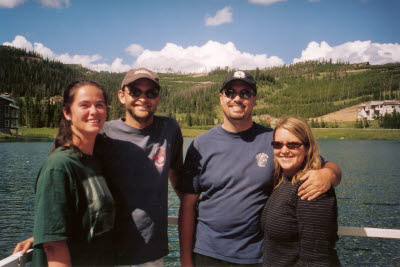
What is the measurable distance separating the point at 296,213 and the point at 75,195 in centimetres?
213

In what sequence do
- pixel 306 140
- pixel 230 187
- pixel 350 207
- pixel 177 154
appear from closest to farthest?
1. pixel 306 140
2. pixel 230 187
3. pixel 177 154
4. pixel 350 207

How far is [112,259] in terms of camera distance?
3.22m

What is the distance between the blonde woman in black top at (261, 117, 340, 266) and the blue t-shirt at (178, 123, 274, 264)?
0.24m

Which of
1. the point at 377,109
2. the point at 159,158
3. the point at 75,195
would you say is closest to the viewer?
the point at 75,195

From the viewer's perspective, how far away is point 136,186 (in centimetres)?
359

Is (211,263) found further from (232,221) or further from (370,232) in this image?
(370,232)

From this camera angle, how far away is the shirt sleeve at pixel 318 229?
286cm

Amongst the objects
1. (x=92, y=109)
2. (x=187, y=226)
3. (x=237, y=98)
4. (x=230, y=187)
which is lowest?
(x=187, y=226)

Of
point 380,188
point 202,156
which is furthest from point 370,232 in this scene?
point 380,188

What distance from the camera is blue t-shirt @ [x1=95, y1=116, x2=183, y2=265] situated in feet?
11.6

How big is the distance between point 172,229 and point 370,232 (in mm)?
13755

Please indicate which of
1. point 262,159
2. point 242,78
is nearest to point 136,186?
point 262,159

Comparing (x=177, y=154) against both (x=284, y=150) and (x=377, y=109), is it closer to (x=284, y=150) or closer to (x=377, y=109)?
(x=284, y=150)

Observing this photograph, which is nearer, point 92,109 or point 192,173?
point 92,109
